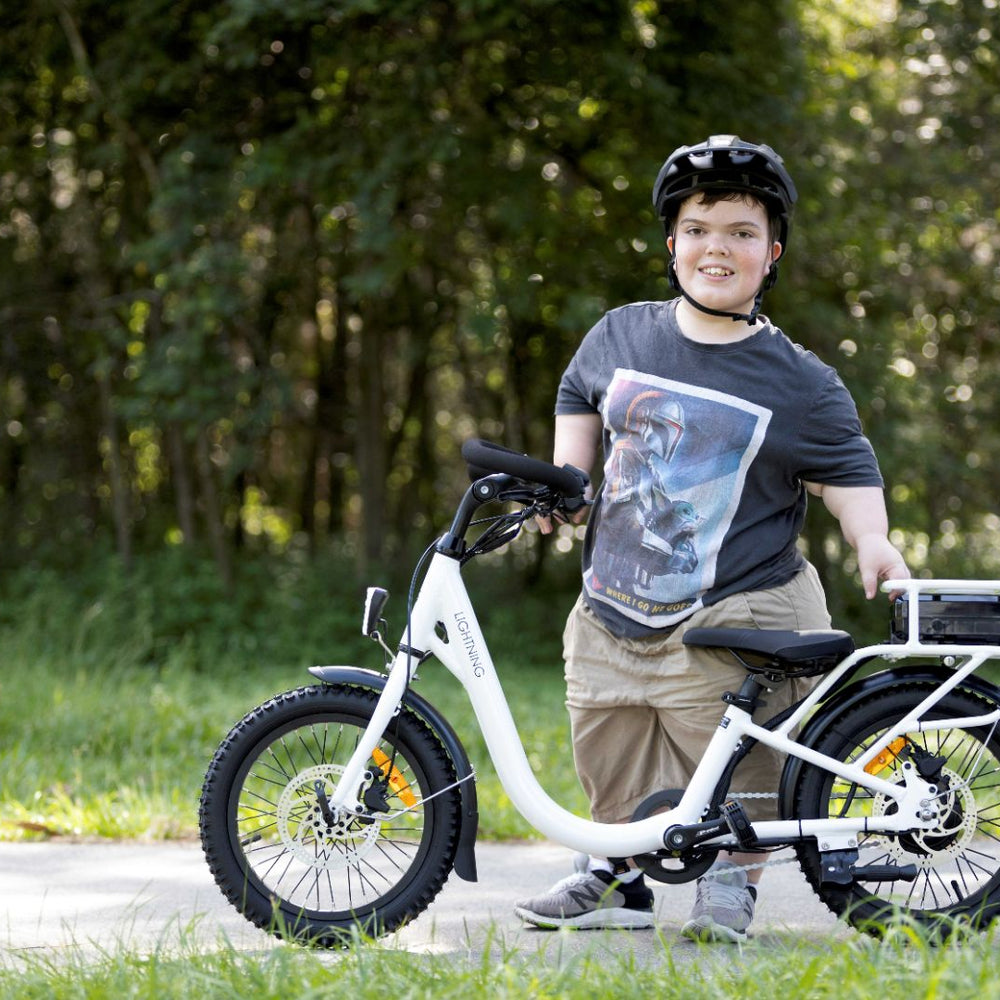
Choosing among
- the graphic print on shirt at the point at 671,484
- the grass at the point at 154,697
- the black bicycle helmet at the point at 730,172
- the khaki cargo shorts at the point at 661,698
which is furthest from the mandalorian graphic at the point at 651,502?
the grass at the point at 154,697

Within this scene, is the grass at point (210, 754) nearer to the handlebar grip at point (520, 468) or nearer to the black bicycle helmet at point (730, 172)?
the handlebar grip at point (520, 468)

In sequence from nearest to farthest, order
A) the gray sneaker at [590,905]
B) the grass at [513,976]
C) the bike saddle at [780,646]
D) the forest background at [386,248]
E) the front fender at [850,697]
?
the grass at [513,976] → the bike saddle at [780,646] → the front fender at [850,697] → the gray sneaker at [590,905] → the forest background at [386,248]

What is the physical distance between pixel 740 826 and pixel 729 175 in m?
1.50

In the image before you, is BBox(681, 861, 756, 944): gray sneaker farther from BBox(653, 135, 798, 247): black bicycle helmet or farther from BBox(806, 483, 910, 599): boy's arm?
BBox(653, 135, 798, 247): black bicycle helmet

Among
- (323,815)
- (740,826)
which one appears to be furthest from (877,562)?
(323,815)

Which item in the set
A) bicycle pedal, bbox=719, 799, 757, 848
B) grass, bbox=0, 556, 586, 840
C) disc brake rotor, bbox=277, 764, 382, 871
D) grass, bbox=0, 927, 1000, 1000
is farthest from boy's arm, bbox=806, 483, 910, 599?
grass, bbox=0, 556, 586, 840

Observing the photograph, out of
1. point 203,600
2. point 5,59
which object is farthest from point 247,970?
point 5,59

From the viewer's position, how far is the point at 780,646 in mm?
3094

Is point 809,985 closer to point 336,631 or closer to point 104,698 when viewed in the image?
point 104,698

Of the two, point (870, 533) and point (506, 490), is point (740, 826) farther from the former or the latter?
point (506, 490)

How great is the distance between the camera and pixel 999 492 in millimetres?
11836

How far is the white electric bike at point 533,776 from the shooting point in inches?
124

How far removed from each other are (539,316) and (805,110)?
89.5 inches

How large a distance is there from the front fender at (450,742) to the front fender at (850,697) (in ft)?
2.38
